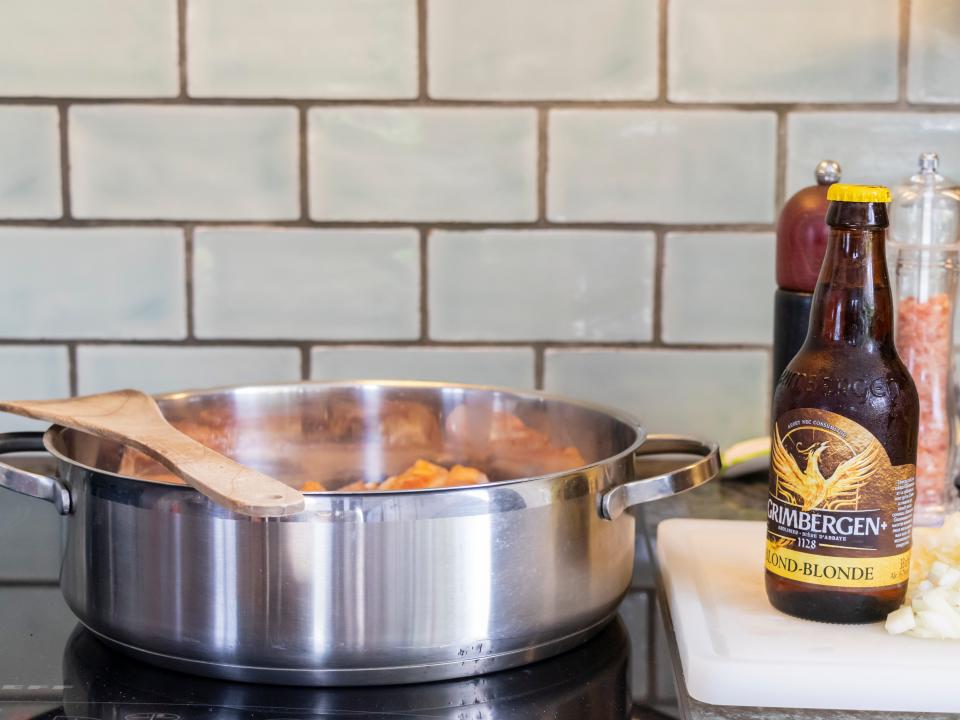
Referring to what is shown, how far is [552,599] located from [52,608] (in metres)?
0.36

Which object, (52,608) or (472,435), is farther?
(472,435)

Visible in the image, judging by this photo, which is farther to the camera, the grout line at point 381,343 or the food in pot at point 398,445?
the grout line at point 381,343

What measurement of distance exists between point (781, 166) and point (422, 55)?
1.21 feet

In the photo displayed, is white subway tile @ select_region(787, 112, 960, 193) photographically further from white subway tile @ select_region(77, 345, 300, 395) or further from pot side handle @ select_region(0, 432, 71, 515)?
pot side handle @ select_region(0, 432, 71, 515)

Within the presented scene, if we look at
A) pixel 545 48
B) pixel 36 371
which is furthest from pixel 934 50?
pixel 36 371

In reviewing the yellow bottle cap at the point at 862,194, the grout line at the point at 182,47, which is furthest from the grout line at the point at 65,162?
the yellow bottle cap at the point at 862,194

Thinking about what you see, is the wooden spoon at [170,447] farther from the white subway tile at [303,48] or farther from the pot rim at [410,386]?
the white subway tile at [303,48]

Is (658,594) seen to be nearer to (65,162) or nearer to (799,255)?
(799,255)

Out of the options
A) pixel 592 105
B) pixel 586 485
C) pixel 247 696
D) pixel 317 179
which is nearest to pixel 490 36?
pixel 592 105

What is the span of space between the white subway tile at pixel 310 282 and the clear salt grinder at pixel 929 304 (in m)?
0.47

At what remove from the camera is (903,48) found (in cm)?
117

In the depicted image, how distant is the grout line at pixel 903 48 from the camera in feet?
3.83

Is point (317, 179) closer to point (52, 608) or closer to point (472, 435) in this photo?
point (472, 435)

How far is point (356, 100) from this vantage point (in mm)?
1194
